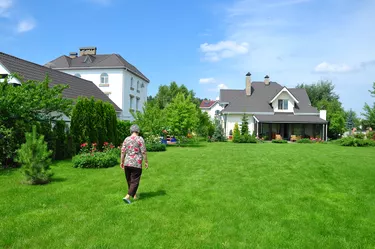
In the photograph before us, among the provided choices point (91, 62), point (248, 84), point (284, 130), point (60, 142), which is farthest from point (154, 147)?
point (248, 84)

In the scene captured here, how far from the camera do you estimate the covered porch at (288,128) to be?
36.8m

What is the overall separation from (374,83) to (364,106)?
46.8 inches

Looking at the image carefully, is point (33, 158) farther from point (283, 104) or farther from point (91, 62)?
point (283, 104)

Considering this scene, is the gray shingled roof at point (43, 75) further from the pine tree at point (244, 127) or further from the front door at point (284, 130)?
the front door at point (284, 130)

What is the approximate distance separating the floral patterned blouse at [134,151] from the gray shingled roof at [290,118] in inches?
1208

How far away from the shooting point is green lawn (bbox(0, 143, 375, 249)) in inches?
187

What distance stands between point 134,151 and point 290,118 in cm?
3336

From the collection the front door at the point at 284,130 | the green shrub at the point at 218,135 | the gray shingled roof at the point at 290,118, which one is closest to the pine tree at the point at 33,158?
the green shrub at the point at 218,135

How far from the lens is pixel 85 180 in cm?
924

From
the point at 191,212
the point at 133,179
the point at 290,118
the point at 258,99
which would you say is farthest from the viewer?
the point at 258,99

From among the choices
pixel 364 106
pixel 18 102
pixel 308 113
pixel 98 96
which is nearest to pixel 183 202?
pixel 18 102

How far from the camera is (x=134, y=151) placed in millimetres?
6973

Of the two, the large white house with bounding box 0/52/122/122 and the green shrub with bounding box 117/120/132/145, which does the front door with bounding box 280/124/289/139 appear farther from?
the green shrub with bounding box 117/120/132/145

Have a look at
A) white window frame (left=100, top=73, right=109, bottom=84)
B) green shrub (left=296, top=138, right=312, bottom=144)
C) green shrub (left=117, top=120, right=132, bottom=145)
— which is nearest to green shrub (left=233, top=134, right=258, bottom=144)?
green shrub (left=296, top=138, right=312, bottom=144)
